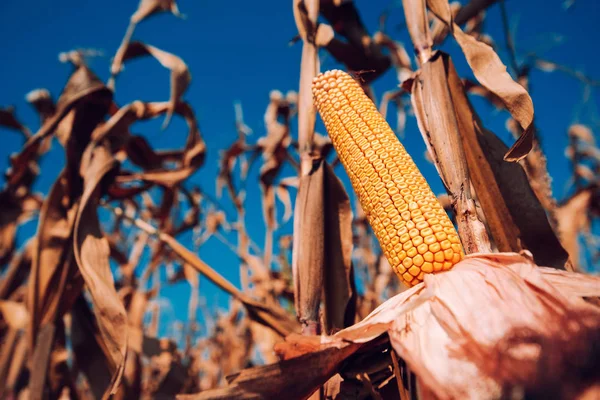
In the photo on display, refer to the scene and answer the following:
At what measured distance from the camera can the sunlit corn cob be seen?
1.19 metres

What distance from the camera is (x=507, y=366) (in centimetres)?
83

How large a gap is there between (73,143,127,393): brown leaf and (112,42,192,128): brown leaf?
1.98 ft

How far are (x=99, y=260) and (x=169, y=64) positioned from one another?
57.4 inches

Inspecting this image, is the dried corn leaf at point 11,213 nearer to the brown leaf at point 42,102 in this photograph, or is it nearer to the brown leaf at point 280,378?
the brown leaf at point 42,102

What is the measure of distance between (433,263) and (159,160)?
10.0ft

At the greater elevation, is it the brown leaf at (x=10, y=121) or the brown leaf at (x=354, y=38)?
the brown leaf at (x=10, y=121)

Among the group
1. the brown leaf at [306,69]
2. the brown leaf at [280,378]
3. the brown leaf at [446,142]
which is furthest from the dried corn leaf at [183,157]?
the brown leaf at [280,378]

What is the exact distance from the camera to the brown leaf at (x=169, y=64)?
2883 mm

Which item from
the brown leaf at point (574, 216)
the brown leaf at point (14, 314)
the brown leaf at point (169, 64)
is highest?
the brown leaf at point (169, 64)

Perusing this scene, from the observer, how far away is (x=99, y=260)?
2111mm

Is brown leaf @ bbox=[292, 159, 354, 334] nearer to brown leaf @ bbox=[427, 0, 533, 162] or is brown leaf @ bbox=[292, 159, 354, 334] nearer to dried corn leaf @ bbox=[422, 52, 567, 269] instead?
dried corn leaf @ bbox=[422, 52, 567, 269]

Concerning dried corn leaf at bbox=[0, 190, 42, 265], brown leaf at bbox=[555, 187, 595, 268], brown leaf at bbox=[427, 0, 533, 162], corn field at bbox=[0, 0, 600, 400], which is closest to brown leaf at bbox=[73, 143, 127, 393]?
corn field at bbox=[0, 0, 600, 400]

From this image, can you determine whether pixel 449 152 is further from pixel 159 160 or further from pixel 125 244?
pixel 125 244

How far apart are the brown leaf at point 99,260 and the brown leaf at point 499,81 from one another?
5.24 feet
